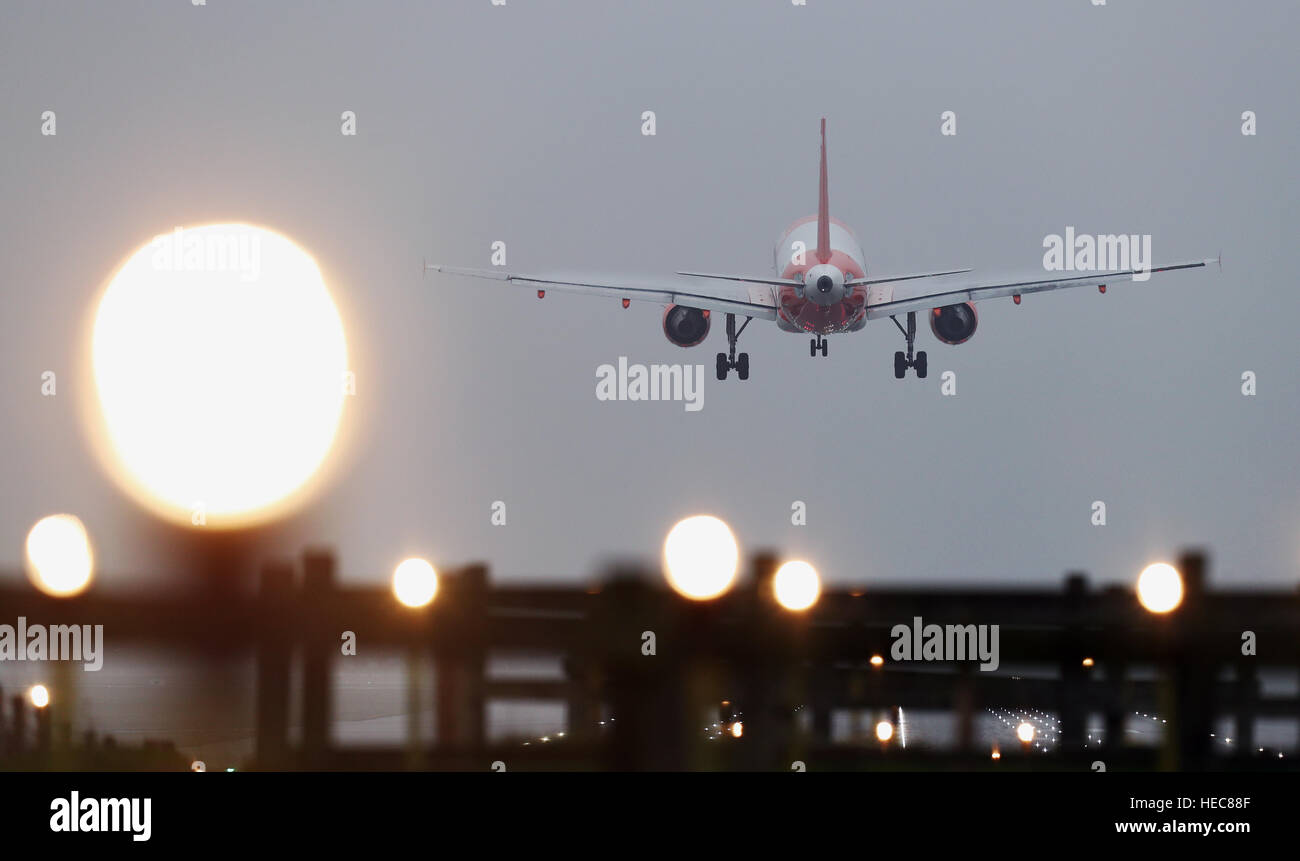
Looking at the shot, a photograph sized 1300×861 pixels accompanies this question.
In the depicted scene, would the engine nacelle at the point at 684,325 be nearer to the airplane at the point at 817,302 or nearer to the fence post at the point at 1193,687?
the airplane at the point at 817,302

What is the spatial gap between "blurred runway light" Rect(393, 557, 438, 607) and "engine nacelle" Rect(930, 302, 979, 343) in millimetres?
51633

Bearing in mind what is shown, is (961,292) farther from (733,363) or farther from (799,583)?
(799,583)

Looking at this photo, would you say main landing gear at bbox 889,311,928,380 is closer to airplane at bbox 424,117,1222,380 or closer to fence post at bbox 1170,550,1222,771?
airplane at bbox 424,117,1222,380

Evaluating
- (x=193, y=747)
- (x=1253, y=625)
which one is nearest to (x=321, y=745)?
(x=1253, y=625)

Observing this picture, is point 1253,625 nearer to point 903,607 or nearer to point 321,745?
point 903,607

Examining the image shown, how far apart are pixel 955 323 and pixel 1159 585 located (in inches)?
1939

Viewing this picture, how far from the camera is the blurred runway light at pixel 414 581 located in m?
25.0

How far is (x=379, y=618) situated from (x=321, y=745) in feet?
10.7

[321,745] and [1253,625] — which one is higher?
[1253,625]

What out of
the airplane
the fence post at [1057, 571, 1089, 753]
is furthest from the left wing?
the fence post at [1057, 571, 1089, 753]

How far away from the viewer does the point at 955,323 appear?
73.2 metres
